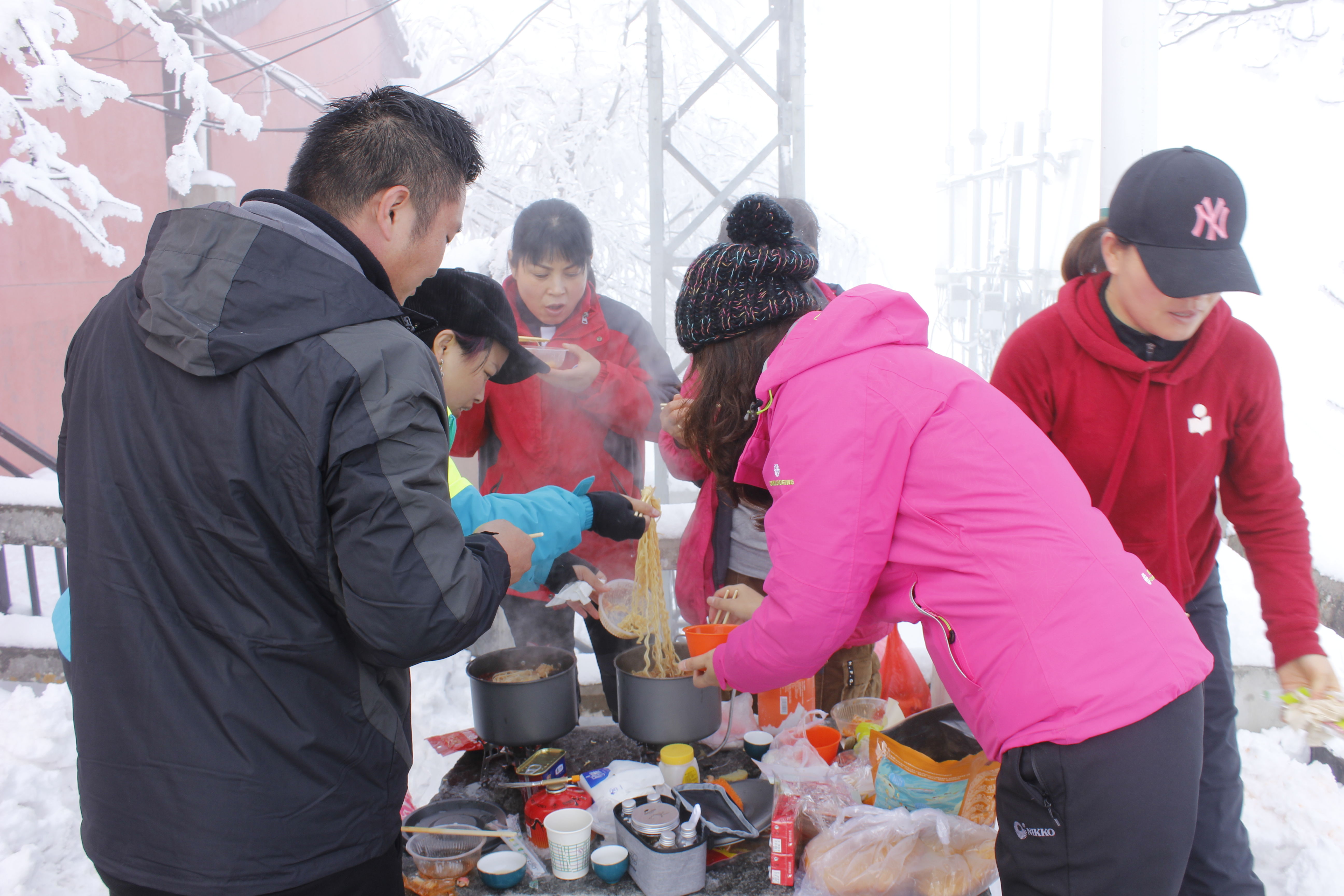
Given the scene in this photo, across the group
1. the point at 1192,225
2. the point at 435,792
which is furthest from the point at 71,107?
the point at 1192,225

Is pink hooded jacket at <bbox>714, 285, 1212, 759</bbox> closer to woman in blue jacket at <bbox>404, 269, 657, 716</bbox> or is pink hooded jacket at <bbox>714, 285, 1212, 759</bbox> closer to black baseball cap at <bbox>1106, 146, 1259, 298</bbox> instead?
black baseball cap at <bbox>1106, 146, 1259, 298</bbox>

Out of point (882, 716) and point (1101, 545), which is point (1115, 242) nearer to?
point (1101, 545)

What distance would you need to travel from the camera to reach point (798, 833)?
64.2 inches

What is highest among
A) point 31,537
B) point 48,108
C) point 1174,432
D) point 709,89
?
point 709,89

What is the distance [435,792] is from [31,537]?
10.8 feet

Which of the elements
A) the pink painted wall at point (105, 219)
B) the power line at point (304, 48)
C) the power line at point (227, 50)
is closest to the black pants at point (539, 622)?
the pink painted wall at point (105, 219)

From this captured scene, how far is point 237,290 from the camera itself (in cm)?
108

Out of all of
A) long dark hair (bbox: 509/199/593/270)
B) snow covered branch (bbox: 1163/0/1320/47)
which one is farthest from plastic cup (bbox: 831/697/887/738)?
snow covered branch (bbox: 1163/0/1320/47)

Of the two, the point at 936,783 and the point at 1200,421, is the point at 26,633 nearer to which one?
the point at 936,783

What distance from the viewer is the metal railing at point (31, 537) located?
14.7 ft

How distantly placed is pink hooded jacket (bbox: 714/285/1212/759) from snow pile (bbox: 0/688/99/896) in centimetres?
270

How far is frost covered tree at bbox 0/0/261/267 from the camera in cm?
586

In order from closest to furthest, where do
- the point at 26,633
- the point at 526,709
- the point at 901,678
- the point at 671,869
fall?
the point at 671,869 → the point at 526,709 → the point at 901,678 → the point at 26,633

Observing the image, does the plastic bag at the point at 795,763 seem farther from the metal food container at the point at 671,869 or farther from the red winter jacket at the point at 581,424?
the red winter jacket at the point at 581,424
